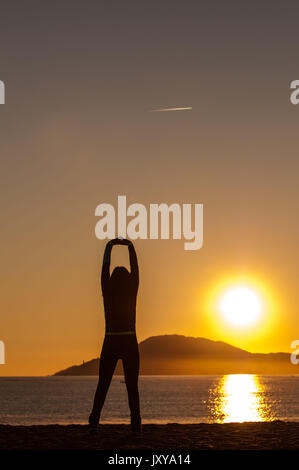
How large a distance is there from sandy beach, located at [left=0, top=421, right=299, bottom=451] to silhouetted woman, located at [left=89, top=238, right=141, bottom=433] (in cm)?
65

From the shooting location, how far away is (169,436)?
15391 millimetres

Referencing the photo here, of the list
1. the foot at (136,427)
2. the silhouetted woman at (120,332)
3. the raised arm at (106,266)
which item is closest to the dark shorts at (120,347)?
the silhouetted woman at (120,332)

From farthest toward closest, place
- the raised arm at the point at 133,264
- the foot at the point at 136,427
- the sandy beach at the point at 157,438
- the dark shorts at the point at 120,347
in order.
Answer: the raised arm at the point at 133,264 < the foot at the point at 136,427 < the dark shorts at the point at 120,347 < the sandy beach at the point at 157,438

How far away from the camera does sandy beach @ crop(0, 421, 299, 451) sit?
13953 mm

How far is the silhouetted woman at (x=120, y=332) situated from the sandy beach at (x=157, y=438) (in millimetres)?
648

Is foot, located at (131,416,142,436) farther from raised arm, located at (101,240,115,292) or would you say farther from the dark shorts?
raised arm, located at (101,240,115,292)

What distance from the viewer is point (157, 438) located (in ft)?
49.3

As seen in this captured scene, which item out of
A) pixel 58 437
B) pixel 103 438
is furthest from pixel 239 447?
pixel 58 437

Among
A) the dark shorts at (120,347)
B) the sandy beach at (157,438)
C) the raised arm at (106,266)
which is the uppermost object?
the raised arm at (106,266)

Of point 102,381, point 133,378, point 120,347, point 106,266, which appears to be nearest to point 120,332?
point 120,347

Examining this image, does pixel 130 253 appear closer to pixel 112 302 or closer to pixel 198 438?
Answer: pixel 112 302

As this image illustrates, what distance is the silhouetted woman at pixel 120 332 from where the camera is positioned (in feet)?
50.1

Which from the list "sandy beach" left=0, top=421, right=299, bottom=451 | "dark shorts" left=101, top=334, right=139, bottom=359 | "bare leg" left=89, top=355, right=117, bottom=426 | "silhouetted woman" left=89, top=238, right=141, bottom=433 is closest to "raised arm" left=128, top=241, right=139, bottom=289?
"silhouetted woman" left=89, top=238, right=141, bottom=433

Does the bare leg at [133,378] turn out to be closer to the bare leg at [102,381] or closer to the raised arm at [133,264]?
the bare leg at [102,381]
